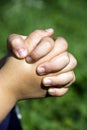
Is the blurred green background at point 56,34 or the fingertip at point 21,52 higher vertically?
the fingertip at point 21,52

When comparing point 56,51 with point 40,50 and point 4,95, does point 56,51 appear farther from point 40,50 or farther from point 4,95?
point 4,95

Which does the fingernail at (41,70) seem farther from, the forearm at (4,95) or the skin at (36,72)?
the forearm at (4,95)

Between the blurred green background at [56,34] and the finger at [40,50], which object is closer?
the finger at [40,50]

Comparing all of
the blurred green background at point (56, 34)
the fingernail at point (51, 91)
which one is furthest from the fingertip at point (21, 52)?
the blurred green background at point (56, 34)

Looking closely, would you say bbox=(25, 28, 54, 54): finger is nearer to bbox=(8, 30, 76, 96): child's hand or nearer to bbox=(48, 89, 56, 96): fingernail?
bbox=(8, 30, 76, 96): child's hand

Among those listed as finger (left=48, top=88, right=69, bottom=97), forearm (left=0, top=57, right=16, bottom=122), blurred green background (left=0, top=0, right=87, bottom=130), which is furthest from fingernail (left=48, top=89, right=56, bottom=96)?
blurred green background (left=0, top=0, right=87, bottom=130)

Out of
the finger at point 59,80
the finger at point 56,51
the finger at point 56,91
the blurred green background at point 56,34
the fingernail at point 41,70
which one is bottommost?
the blurred green background at point 56,34

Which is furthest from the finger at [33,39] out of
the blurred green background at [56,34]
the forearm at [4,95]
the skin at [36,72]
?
the blurred green background at [56,34]
